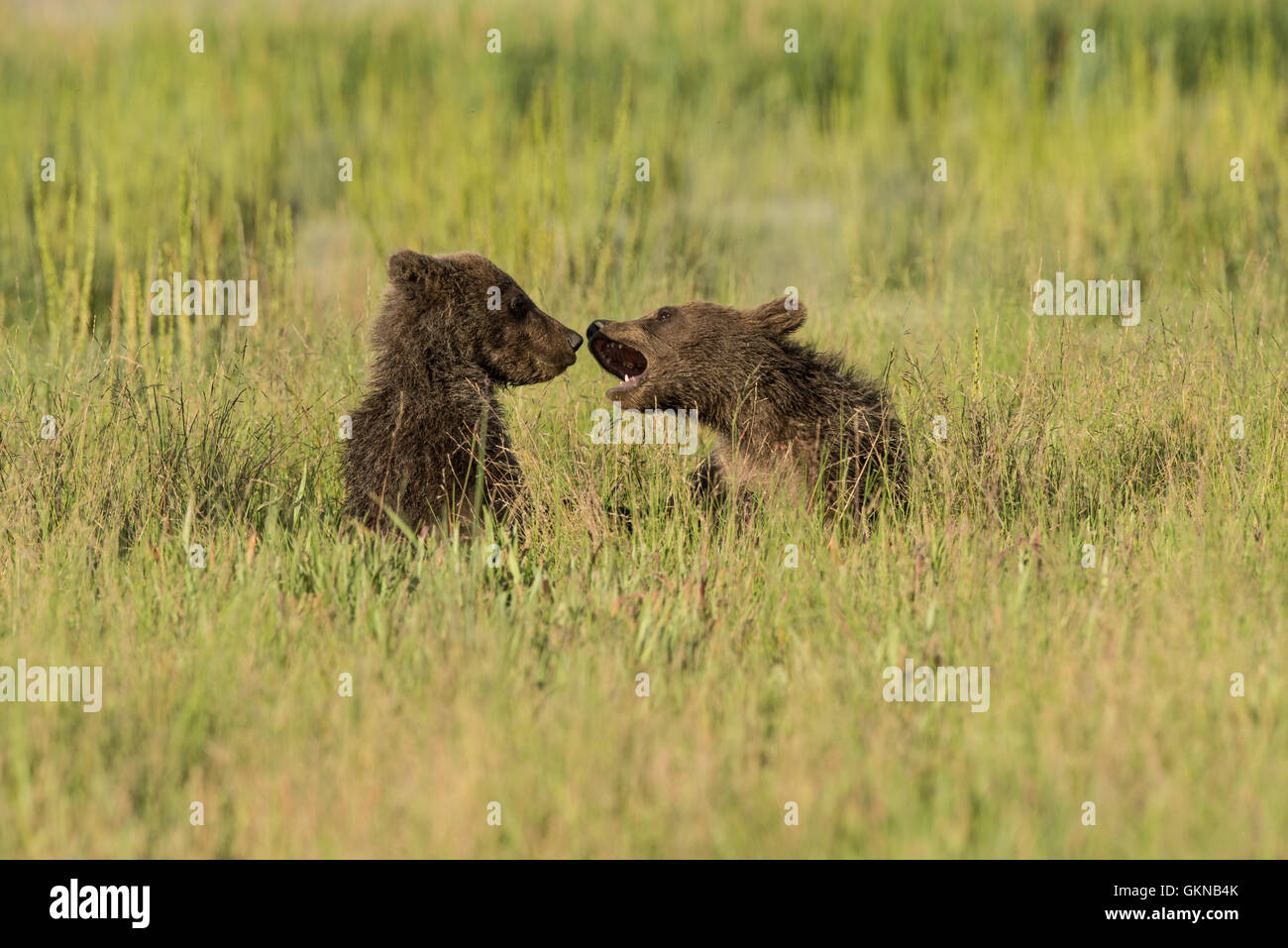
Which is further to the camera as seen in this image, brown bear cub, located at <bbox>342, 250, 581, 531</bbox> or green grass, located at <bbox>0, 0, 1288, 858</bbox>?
brown bear cub, located at <bbox>342, 250, 581, 531</bbox>

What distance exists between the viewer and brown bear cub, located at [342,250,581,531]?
600cm

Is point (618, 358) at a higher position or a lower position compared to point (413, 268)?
lower

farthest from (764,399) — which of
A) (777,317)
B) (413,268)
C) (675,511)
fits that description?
(413,268)

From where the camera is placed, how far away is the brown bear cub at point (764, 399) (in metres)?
6.53

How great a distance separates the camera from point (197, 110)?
42.5 feet

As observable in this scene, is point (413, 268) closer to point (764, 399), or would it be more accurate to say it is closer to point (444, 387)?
point (444, 387)

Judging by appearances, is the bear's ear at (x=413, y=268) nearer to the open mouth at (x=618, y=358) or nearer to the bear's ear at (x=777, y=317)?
the open mouth at (x=618, y=358)

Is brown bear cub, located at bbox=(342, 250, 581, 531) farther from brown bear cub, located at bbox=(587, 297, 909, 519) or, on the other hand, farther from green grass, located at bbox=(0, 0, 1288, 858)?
brown bear cub, located at bbox=(587, 297, 909, 519)

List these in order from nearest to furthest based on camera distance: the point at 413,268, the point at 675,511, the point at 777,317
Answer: the point at 675,511, the point at 413,268, the point at 777,317

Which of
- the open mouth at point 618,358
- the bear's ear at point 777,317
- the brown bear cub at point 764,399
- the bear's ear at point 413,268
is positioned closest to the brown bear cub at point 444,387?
the bear's ear at point 413,268

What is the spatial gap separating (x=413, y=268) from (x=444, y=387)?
596 millimetres

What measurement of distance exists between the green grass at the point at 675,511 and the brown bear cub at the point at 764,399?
0.29 metres

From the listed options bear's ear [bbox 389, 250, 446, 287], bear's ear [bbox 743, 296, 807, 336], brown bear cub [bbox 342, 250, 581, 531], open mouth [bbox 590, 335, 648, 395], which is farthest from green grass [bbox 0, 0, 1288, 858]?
bear's ear [bbox 389, 250, 446, 287]

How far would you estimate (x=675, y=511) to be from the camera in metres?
6.23
